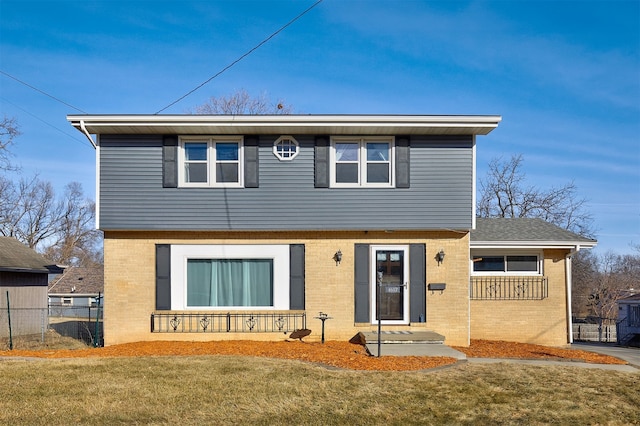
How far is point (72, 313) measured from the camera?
41.8m

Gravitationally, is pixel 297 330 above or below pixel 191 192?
below

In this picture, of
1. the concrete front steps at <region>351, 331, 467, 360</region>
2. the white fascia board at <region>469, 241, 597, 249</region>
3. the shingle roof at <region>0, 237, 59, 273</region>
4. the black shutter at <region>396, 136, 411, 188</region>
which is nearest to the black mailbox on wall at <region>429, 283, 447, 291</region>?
the concrete front steps at <region>351, 331, 467, 360</region>

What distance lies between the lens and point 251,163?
13.8 meters

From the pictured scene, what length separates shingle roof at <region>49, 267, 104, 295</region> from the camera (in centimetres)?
4578

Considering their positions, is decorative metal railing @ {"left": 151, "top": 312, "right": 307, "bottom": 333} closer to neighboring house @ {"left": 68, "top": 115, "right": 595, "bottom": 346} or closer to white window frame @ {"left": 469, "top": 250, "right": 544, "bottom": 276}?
neighboring house @ {"left": 68, "top": 115, "right": 595, "bottom": 346}

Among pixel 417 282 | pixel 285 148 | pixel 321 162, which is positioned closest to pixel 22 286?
pixel 285 148

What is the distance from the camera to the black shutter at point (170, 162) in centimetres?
1375

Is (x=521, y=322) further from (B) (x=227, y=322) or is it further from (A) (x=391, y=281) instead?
(B) (x=227, y=322)

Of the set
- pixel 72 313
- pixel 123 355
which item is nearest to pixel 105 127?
pixel 123 355

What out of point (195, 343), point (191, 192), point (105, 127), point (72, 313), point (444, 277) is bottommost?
point (72, 313)

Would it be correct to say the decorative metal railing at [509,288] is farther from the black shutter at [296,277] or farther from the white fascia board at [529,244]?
the black shutter at [296,277]

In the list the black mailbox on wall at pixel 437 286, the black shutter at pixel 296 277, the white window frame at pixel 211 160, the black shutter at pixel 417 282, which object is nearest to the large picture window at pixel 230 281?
the black shutter at pixel 296 277

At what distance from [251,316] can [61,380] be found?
5179 mm

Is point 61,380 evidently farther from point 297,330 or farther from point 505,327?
point 505,327
